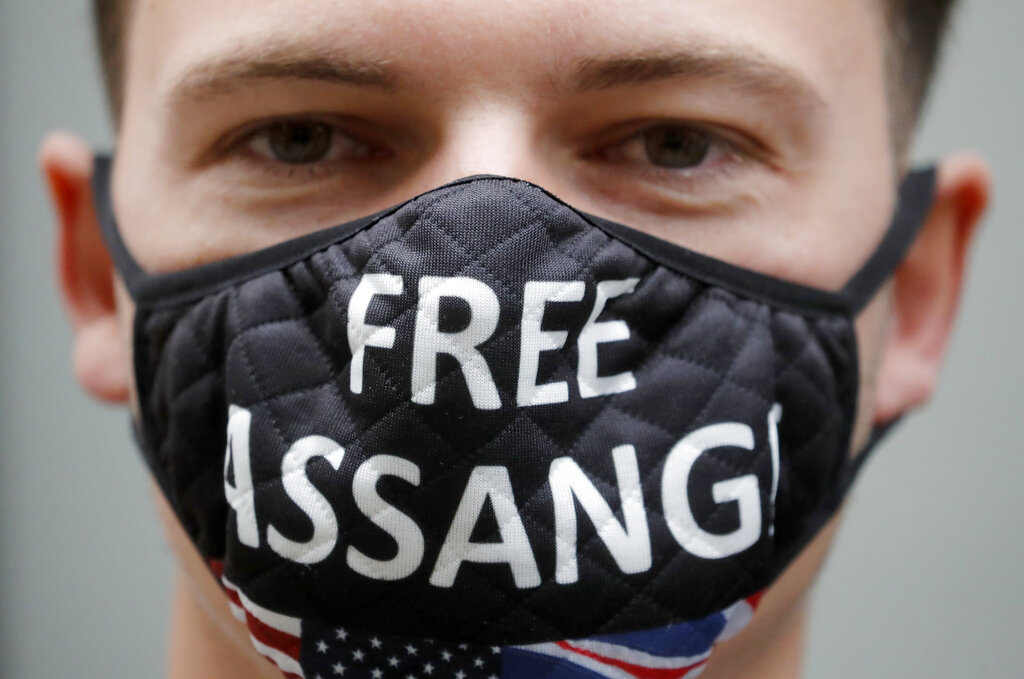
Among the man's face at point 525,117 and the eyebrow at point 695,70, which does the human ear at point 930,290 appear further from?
the eyebrow at point 695,70

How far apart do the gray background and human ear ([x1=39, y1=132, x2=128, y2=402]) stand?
871mm

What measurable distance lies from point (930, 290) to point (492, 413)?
24.6 inches

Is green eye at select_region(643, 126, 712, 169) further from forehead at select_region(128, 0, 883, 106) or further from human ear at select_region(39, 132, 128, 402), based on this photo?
human ear at select_region(39, 132, 128, 402)

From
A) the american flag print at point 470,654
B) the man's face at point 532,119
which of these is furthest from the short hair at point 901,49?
A: the american flag print at point 470,654

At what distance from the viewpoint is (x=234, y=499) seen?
2.43ft

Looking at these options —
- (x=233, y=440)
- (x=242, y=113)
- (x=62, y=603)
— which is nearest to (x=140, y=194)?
(x=242, y=113)

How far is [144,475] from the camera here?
2.02 meters

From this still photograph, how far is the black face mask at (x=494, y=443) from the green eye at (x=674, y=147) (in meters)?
0.11

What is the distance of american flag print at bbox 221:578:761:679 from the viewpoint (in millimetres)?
702

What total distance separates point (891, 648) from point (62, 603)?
1711mm

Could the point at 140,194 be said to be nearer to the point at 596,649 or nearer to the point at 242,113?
the point at 242,113

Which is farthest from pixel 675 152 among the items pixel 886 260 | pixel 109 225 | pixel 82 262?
pixel 82 262

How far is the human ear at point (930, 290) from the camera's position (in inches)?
40.7

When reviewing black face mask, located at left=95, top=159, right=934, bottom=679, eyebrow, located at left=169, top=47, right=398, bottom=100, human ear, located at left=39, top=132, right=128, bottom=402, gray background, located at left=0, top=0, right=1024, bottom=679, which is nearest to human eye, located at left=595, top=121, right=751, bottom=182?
black face mask, located at left=95, top=159, right=934, bottom=679
